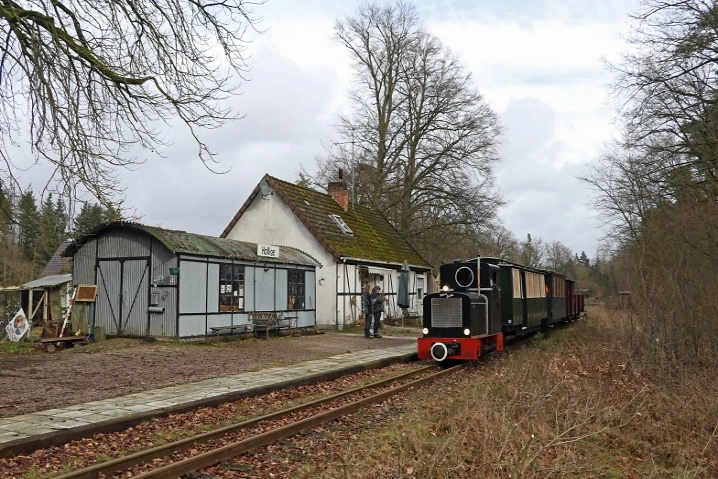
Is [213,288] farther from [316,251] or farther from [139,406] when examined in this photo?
[139,406]

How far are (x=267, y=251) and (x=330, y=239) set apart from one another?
452 centimetres

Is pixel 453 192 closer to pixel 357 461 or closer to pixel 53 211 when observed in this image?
pixel 53 211

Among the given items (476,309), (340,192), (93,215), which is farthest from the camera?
(340,192)

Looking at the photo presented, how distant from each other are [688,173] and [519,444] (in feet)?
41.3

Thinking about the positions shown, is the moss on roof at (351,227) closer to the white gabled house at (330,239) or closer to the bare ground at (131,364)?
the white gabled house at (330,239)

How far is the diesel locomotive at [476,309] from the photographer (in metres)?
14.8

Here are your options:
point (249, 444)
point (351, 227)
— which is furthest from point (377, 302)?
point (249, 444)

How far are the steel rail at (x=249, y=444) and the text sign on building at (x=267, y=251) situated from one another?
1198 cm

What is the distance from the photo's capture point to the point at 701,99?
15039mm

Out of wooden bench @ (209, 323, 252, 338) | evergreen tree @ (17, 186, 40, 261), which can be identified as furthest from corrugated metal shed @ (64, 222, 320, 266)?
evergreen tree @ (17, 186, 40, 261)

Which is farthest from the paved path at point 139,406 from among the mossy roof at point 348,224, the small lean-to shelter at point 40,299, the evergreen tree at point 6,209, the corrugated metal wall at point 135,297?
the small lean-to shelter at point 40,299

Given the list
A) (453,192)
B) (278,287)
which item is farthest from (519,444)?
(453,192)

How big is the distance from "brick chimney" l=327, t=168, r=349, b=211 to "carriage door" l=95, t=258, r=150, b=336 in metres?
14.4

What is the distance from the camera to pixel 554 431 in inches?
295
